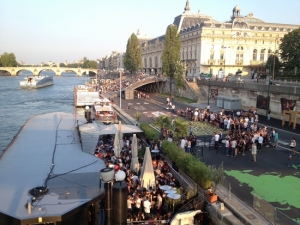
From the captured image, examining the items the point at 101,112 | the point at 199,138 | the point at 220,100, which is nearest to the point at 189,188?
the point at 199,138

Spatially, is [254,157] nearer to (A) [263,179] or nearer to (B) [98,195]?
(A) [263,179]

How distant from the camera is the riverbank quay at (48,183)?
284 inches

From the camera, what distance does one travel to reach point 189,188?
484 inches

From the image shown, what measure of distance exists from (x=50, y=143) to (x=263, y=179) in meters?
10.3

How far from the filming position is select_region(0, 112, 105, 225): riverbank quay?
23.6 feet

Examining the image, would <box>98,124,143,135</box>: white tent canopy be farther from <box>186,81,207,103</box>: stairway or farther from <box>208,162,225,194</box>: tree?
<box>186,81,207,103</box>: stairway

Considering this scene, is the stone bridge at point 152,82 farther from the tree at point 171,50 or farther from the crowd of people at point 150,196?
the crowd of people at point 150,196

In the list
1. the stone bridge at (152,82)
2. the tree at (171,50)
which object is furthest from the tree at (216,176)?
the stone bridge at (152,82)

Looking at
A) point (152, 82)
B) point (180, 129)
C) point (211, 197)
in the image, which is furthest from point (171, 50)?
point (211, 197)

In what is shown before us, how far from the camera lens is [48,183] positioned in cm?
915

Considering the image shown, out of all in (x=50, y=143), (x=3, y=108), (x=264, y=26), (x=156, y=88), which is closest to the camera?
(x=50, y=143)

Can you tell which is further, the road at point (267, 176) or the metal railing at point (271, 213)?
the road at point (267, 176)

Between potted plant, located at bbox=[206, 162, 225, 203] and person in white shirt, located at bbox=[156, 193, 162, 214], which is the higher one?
potted plant, located at bbox=[206, 162, 225, 203]

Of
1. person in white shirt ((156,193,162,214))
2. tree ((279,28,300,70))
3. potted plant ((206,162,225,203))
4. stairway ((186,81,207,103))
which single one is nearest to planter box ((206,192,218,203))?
potted plant ((206,162,225,203))
